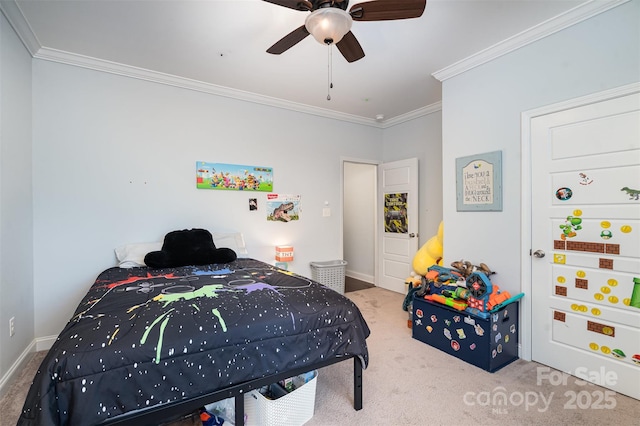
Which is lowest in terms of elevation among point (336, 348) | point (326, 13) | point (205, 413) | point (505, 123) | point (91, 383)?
point (205, 413)

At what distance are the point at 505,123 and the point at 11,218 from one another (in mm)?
4181

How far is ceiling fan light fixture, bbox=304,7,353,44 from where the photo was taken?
5.47 feet

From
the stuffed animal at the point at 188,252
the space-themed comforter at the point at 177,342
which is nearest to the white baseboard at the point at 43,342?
the stuffed animal at the point at 188,252

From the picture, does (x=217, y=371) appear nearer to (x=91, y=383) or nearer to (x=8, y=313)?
(x=91, y=383)

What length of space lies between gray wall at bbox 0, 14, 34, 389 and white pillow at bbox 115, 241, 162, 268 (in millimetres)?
681

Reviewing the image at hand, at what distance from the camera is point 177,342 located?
1356 millimetres

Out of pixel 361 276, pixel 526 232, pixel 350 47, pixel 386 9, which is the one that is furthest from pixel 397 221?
pixel 386 9

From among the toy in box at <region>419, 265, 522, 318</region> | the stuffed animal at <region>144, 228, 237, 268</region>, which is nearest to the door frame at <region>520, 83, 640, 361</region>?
the toy in box at <region>419, 265, 522, 318</region>

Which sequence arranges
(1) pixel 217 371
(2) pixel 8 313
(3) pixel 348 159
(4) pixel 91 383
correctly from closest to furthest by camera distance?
1. (4) pixel 91 383
2. (1) pixel 217 371
3. (2) pixel 8 313
4. (3) pixel 348 159

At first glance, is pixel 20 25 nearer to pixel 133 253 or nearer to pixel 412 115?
pixel 133 253

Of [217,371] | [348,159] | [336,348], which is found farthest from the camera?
[348,159]

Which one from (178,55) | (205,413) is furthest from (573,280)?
(178,55)

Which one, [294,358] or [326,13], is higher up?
[326,13]

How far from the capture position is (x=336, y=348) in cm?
179
